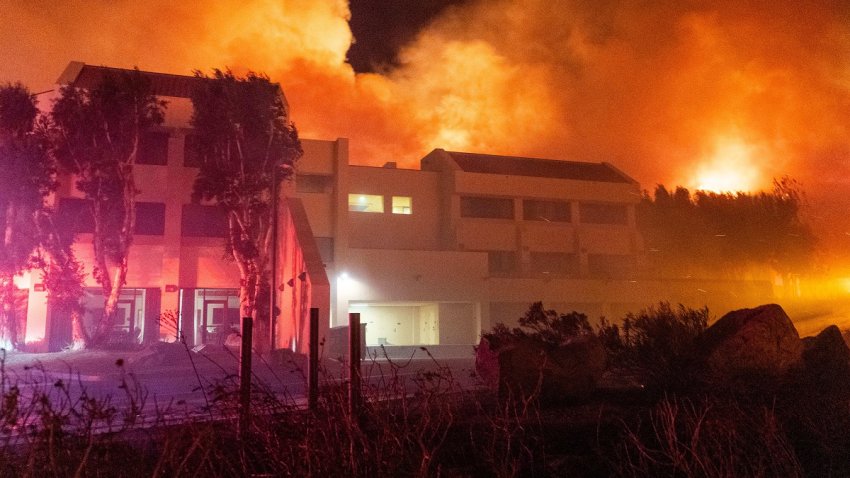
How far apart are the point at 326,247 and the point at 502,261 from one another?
11583 millimetres

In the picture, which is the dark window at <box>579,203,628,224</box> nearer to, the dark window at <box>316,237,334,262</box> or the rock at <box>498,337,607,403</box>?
the dark window at <box>316,237,334,262</box>

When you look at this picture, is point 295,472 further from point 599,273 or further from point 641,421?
point 599,273

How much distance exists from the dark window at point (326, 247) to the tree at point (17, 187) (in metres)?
12.3

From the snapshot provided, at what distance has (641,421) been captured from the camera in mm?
7215

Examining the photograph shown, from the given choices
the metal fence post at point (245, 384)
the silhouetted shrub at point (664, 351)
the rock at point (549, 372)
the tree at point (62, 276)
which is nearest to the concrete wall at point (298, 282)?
the tree at point (62, 276)

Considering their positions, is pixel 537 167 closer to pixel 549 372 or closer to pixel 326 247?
pixel 326 247

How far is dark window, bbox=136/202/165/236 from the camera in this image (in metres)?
30.2

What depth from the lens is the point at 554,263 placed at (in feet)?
138


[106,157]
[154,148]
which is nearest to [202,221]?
[154,148]

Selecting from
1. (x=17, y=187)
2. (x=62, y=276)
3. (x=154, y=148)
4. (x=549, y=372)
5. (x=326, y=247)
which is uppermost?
(x=154, y=148)

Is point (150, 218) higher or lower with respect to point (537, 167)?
lower

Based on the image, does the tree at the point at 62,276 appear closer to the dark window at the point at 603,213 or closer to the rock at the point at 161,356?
the rock at the point at 161,356

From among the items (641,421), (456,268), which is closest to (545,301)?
(456,268)

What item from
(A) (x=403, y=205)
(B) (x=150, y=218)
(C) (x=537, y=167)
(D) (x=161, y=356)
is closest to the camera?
(D) (x=161, y=356)
